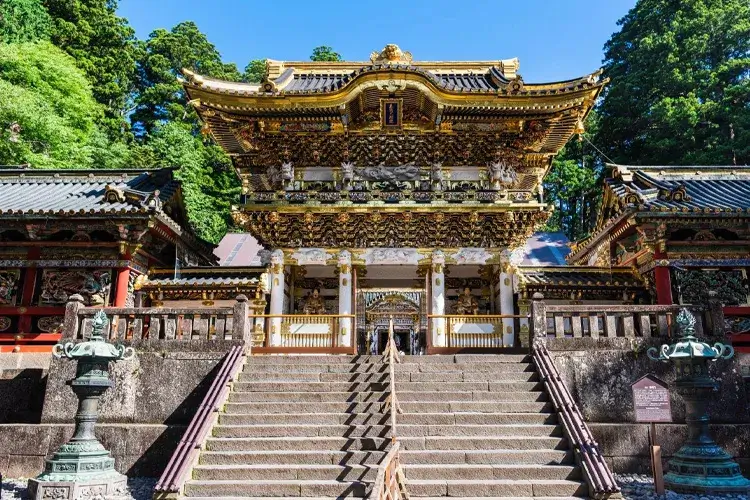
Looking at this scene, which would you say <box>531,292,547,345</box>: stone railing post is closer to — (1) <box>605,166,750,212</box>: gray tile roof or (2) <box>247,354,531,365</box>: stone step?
(2) <box>247,354,531,365</box>: stone step

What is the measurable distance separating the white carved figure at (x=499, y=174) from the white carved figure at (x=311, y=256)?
5834 mm

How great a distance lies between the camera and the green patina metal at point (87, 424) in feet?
26.4

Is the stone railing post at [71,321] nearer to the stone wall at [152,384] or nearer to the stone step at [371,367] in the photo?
the stone wall at [152,384]

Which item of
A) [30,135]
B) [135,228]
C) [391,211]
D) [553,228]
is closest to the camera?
[135,228]

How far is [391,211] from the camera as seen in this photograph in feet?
48.8

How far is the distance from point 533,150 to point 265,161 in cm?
900

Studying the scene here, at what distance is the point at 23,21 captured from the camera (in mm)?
29969

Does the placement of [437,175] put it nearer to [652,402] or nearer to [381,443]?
[652,402]

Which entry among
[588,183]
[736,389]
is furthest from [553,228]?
[736,389]

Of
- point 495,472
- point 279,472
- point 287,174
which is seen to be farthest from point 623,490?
point 287,174

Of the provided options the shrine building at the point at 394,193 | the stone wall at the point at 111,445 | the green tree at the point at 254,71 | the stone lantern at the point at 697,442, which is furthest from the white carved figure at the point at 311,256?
the green tree at the point at 254,71

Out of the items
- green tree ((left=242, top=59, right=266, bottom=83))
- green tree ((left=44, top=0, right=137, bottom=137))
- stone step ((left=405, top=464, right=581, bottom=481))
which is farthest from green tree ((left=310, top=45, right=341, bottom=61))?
stone step ((left=405, top=464, right=581, bottom=481))

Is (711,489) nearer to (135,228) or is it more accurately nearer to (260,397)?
(260,397)

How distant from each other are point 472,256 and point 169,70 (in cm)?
3734
